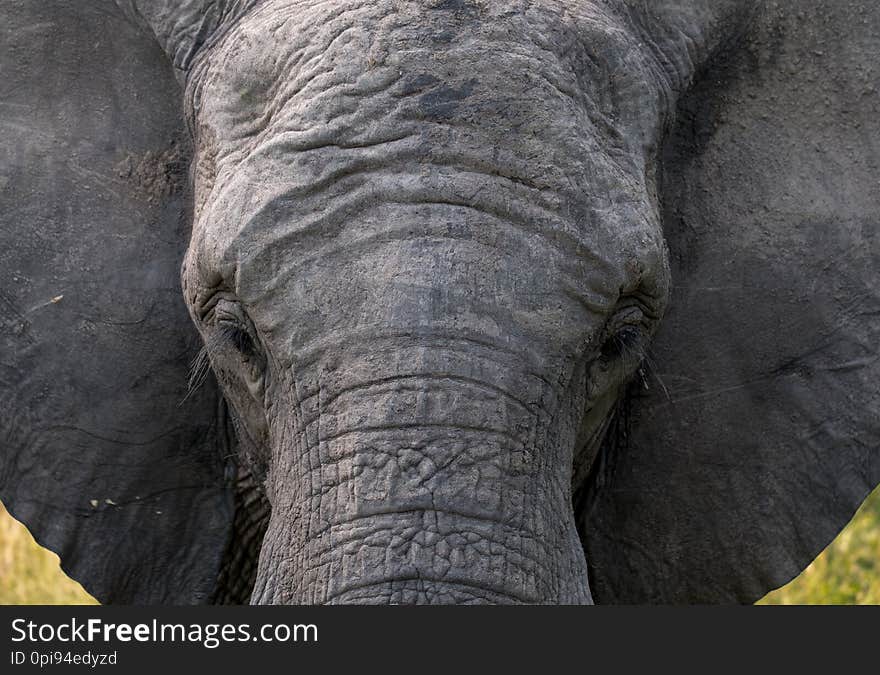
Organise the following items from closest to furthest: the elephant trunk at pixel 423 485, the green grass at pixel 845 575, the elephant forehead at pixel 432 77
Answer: the elephant trunk at pixel 423 485, the elephant forehead at pixel 432 77, the green grass at pixel 845 575

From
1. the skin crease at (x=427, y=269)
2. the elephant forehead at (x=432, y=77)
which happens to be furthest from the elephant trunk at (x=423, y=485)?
the elephant forehead at (x=432, y=77)

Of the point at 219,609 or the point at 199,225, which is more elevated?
the point at 199,225

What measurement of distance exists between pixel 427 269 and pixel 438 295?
1.4 inches


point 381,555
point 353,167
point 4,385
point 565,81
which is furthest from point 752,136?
point 4,385

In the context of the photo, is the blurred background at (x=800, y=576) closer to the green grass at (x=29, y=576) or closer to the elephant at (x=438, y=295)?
the green grass at (x=29, y=576)

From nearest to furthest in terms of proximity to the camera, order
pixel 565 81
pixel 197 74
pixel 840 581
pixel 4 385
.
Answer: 1. pixel 565 81
2. pixel 197 74
3. pixel 4 385
4. pixel 840 581

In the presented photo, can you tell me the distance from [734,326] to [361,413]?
0.80 m

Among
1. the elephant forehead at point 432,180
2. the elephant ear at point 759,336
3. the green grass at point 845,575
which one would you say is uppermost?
the elephant forehead at point 432,180

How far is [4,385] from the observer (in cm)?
296

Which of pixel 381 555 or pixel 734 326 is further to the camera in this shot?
pixel 734 326

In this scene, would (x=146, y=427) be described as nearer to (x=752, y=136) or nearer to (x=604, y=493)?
(x=604, y=493)

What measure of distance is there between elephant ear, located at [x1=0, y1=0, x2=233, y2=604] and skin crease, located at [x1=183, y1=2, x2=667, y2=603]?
1.02 feet

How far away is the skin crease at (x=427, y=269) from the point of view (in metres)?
2.38

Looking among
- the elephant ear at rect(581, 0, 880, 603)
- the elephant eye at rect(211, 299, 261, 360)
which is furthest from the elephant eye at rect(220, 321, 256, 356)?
the elephant ear at rect(581, 0, 880, 603)
